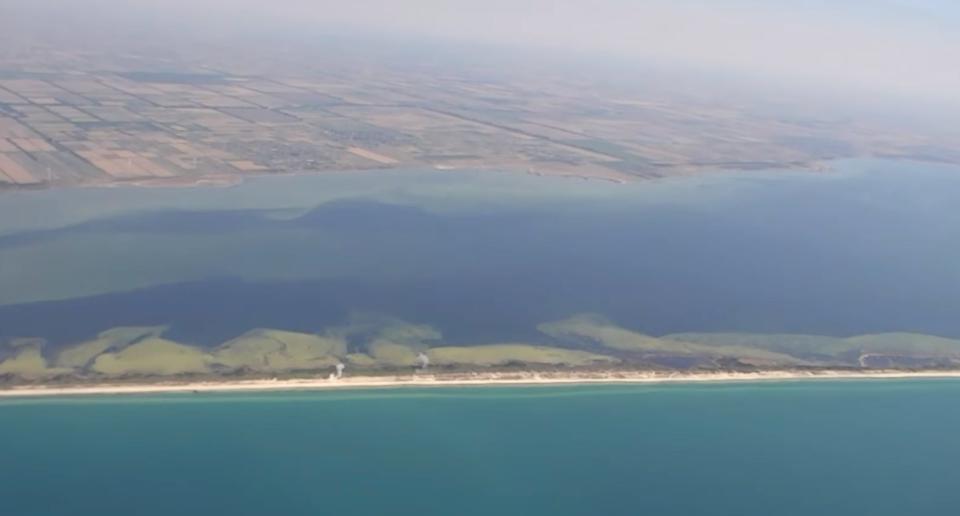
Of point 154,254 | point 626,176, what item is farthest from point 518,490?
point 626,176

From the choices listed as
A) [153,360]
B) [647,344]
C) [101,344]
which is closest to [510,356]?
[647,344]

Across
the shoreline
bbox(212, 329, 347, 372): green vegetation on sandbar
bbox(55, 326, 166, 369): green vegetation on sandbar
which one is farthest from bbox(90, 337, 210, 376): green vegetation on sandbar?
the shoreline

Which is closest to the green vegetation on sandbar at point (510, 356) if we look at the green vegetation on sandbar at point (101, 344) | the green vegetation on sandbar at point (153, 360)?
the green vegetation on sandbar at point (153, 360)

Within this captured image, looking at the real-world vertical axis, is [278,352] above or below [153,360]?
above

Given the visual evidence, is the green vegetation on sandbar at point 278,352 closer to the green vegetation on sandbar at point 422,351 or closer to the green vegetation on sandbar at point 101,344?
the green vegetation on sandbar at point 422,351

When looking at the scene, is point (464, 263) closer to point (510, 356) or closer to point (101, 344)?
point (510, 356)
